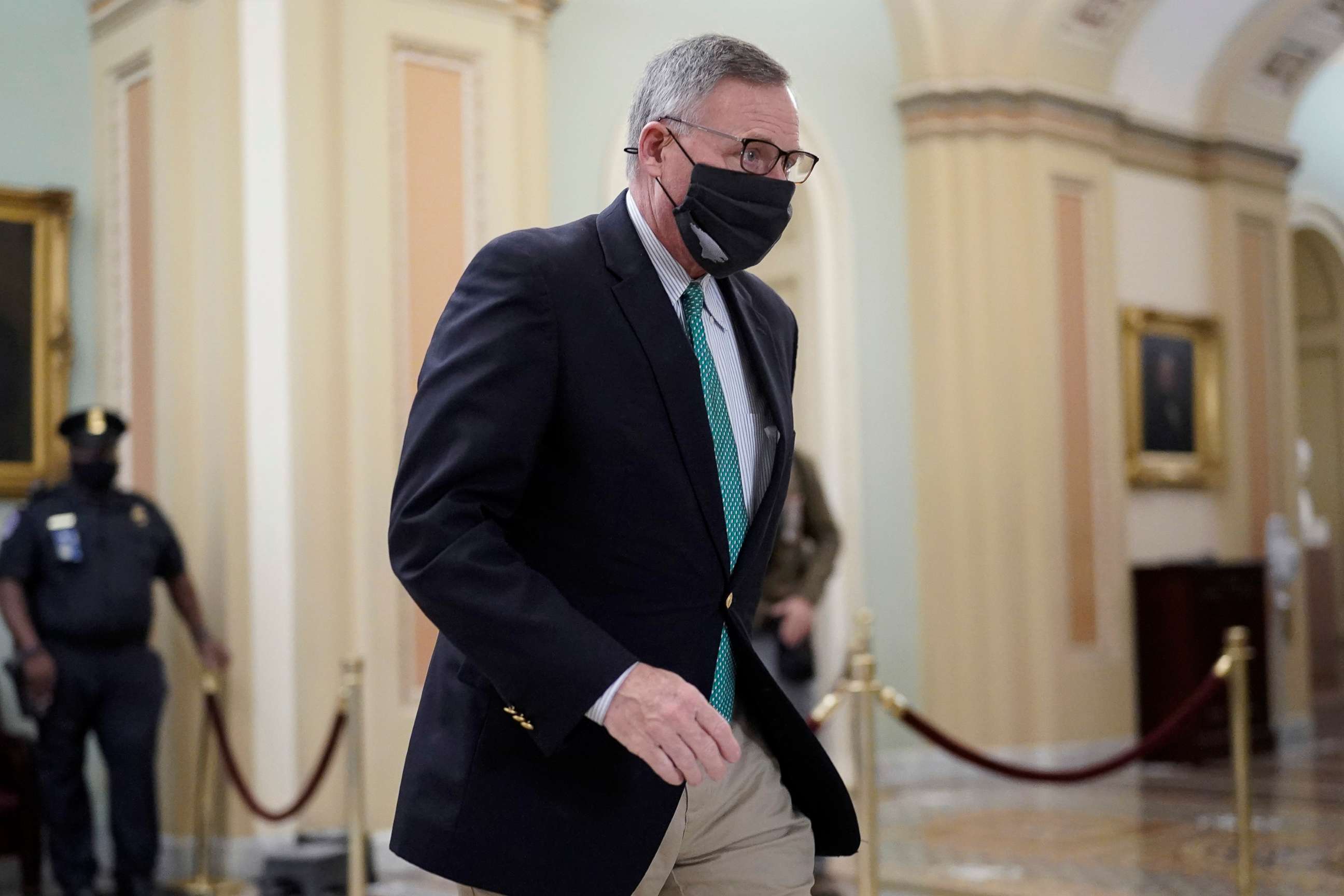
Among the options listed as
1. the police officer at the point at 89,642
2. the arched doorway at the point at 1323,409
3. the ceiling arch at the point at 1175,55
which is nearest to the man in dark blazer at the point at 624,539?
Answer: the police officer at the point at 89,642

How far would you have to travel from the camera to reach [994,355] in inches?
373

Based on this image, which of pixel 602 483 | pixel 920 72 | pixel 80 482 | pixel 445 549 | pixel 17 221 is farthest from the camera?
pixel 920 72

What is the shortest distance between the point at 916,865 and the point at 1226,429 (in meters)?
5.24

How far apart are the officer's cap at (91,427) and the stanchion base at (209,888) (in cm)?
176

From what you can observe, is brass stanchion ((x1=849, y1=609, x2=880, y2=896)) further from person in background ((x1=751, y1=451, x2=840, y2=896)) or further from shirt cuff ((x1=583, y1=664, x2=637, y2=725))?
shirt cuff ((x1=583, y1=664, x2=637, y2=725))

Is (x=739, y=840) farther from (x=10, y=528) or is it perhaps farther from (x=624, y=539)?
(x=10, y=528)

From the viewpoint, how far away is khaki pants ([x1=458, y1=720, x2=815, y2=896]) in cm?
201

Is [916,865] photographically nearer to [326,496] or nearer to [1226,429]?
[326,496]

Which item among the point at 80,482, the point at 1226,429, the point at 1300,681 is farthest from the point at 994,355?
the point at 80,482

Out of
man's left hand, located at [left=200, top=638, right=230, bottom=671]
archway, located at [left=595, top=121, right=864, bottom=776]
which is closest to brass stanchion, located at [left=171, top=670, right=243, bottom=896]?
man's left hand, located at [left=200, top=638, right=230, bottom=671]

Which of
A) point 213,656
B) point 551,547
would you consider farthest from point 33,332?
point 551,547

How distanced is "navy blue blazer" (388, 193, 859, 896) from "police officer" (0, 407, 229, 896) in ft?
15.0

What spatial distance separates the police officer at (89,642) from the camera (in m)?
6.08

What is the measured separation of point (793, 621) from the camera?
563 centimetres
